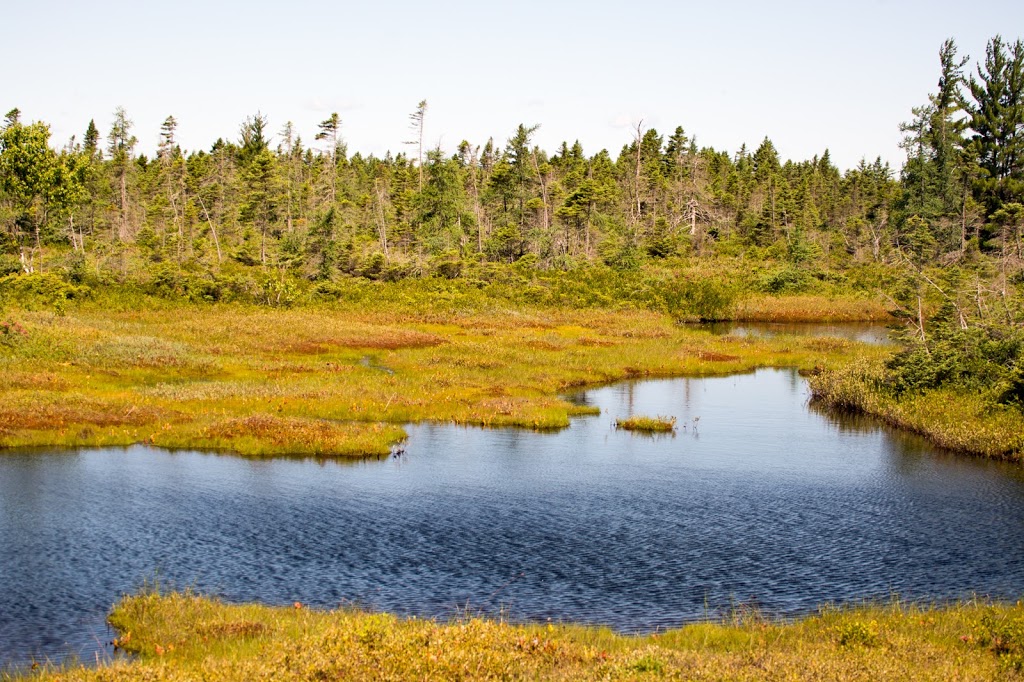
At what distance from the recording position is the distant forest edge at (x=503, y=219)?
8825cm

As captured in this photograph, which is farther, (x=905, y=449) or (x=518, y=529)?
(x=905, y=449)

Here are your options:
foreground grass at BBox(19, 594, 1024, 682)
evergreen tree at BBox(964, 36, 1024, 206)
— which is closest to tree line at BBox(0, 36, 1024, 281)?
evergreen tree at BBox(964, 36, 1024, 206)

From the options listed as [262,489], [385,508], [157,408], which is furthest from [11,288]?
[385,508]

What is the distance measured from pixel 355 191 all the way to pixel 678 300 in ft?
221

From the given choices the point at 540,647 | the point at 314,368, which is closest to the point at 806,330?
the point at 314,368

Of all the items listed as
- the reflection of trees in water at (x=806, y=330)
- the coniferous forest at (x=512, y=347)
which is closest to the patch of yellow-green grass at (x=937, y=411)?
the coniferous forest at (x=512, y=347)

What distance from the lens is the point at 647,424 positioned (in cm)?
4238

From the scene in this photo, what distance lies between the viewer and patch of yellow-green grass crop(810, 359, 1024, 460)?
118ft

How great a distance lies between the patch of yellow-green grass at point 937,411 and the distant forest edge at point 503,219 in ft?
116

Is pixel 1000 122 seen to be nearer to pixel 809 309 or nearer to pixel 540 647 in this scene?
pixel 809 309

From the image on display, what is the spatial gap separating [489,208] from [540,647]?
389 feet

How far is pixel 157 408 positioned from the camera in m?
40.3

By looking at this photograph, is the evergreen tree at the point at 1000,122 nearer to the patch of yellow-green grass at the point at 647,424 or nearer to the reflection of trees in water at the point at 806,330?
the reflection of trees in water at the point at 806,330

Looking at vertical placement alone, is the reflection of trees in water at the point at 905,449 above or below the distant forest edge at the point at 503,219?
below
